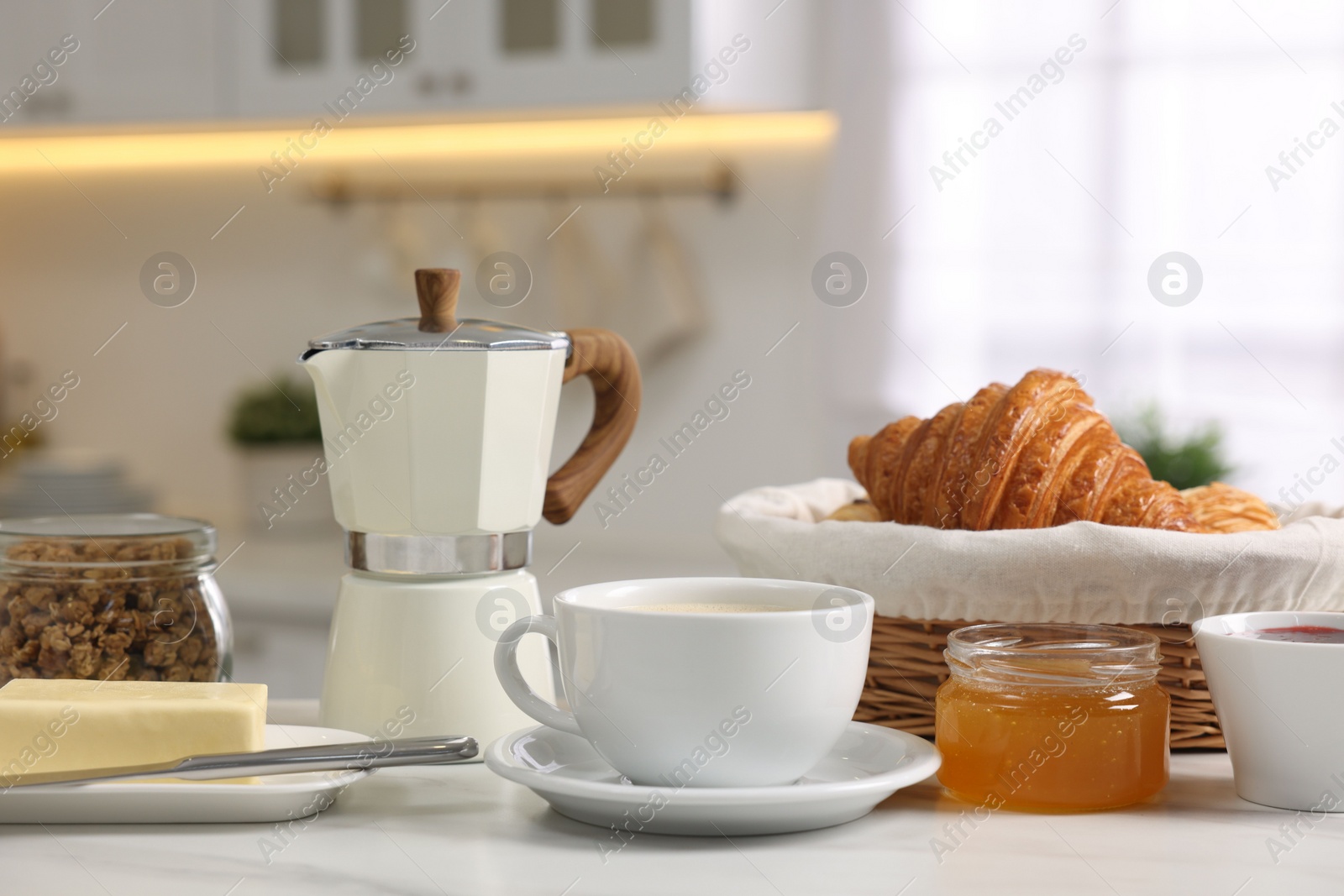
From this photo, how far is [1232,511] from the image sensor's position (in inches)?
32.4

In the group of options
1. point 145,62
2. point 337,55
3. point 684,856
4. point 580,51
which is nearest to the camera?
point 684,856

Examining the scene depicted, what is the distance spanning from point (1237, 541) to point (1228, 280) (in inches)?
56.9

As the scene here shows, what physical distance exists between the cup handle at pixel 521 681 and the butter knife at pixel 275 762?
4 cm

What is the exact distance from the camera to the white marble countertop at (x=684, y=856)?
511 millimetres

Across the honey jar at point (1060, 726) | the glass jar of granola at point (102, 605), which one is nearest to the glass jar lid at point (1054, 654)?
the honey jar at point (1060, 726)

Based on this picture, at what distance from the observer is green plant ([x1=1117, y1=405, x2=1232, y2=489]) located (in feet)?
6.02

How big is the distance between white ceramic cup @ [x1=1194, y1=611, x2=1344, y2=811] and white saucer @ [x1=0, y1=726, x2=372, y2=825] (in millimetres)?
412

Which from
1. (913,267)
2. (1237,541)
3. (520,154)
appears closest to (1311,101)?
(913,267)

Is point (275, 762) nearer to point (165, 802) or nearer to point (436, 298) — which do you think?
point (165, 802)

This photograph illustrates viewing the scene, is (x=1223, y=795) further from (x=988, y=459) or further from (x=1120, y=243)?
(x=1120, y=243)

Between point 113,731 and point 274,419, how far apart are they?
6.33 feet

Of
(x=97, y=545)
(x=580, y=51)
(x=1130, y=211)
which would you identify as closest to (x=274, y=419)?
(x=580, y=51)

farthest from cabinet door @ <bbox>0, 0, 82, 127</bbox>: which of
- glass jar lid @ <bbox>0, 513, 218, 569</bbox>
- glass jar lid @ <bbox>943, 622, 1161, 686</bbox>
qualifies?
glass jar lid @ <bbox>943, 622, 1161, 686</bbox>

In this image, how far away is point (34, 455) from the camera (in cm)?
269
